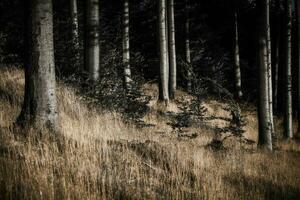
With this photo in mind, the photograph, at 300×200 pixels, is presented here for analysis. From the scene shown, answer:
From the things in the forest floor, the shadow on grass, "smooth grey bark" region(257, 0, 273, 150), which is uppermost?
"smooth grey bark" region(257, 0, 273, 150)

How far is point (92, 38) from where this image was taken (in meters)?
10.4

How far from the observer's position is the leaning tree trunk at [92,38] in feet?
33.7

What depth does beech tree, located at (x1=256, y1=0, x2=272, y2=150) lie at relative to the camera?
9078mm

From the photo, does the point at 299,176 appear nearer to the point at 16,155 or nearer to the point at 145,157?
the point at 145,157

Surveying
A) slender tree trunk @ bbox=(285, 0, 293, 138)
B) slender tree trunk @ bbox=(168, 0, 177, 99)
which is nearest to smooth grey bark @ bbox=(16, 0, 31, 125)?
slender tree trunk @ bbox=(285, 0, 293, 138)

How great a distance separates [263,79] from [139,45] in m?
14.8

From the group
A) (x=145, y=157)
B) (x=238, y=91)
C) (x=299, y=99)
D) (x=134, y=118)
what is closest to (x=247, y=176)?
(x=145, y=157)

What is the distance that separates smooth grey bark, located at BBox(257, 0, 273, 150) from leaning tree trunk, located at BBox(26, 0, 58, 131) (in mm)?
5304

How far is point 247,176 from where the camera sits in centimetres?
648

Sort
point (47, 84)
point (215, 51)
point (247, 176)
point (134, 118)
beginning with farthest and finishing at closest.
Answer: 1. point (215, 51)
2. point (134, 118)
3. point (247, 176)
4. point (47, 84)

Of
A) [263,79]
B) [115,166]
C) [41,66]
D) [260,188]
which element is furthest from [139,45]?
[115,166]

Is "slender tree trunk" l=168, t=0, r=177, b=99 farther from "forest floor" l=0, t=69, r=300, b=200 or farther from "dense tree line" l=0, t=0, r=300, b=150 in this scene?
"forest floor" l=0, t=69, r=300, b=200

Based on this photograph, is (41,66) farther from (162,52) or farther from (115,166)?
(162,52)

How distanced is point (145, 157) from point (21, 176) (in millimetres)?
2347
